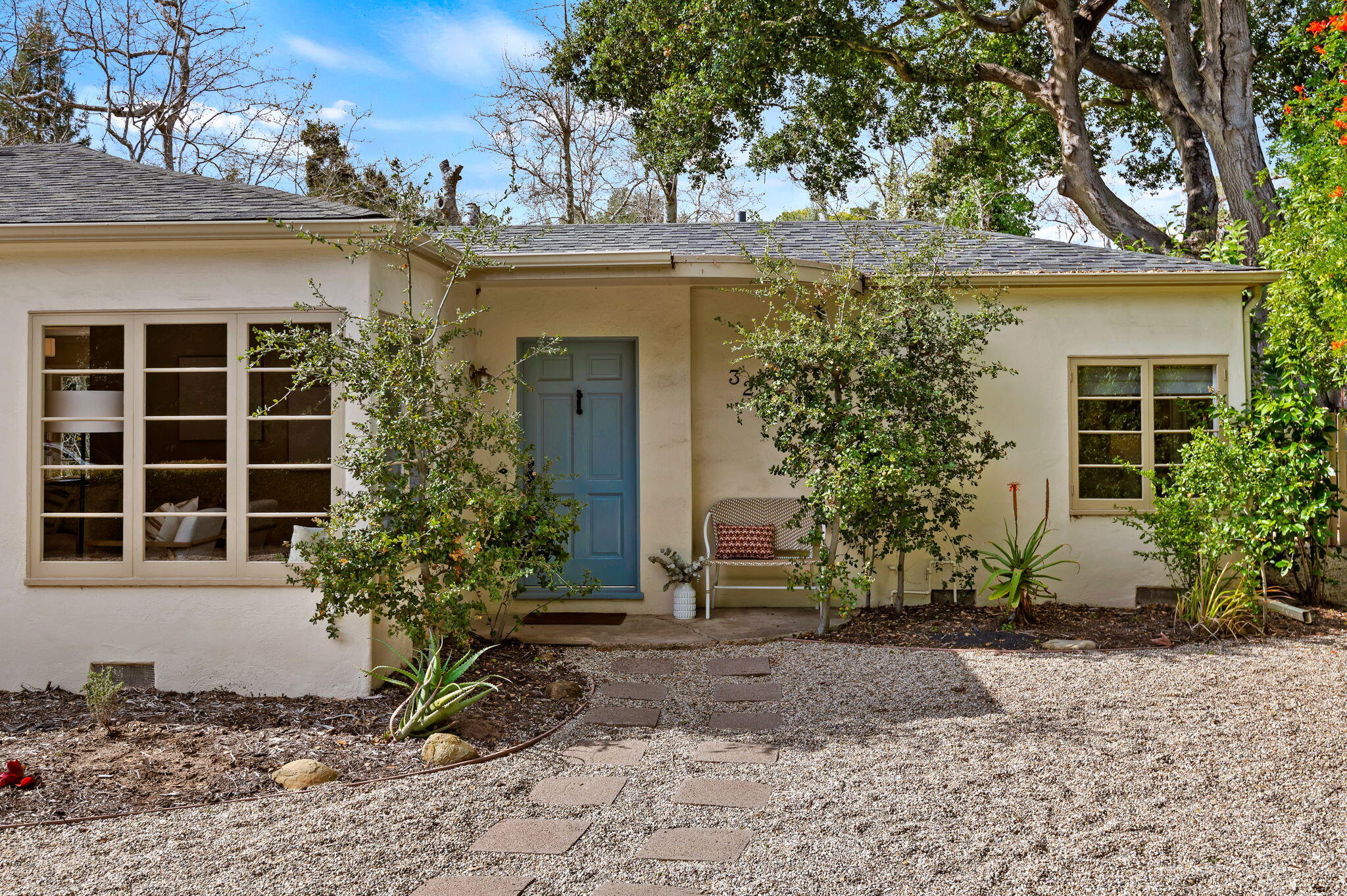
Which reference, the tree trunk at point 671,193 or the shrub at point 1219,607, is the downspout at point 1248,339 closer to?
the shrub at point 1219,607

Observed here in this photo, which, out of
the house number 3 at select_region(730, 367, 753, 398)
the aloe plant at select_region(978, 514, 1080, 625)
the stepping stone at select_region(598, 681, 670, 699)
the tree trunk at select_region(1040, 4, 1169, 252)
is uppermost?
the tree trunk at select_region(1040, 4, 1169, 252)

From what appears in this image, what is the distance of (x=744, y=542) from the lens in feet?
25.7

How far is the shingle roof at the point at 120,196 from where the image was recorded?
546 centimetres

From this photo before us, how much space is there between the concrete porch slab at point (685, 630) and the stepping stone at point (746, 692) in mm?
979

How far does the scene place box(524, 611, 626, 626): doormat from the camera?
727cm

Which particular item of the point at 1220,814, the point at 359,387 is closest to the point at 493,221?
the point at 359,387

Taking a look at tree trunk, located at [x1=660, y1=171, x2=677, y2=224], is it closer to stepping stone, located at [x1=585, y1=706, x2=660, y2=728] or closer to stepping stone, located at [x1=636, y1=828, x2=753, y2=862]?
stepping stone, located at [x1=585, y1=706, x2=660, y2=728]

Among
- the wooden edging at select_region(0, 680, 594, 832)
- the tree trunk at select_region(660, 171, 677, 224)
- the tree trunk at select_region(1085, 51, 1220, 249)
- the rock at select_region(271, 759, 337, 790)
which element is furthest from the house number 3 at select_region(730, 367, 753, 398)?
the tree trunk at select_region(660, 171, 677, 224)

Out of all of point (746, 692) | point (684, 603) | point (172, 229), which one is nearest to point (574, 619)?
point (684, 603)

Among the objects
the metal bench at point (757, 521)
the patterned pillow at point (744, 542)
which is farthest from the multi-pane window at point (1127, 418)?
the patterned pillow at point (744, 542)

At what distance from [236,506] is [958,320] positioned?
4825 mm

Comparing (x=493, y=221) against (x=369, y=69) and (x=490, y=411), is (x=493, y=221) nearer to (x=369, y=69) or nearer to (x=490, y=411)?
(x=490, y=411)

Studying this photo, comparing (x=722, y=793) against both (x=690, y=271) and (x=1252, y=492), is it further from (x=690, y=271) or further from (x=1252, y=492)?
(x=1252, y=492)

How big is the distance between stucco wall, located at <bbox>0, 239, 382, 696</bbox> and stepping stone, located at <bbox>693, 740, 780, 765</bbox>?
2.11 m
